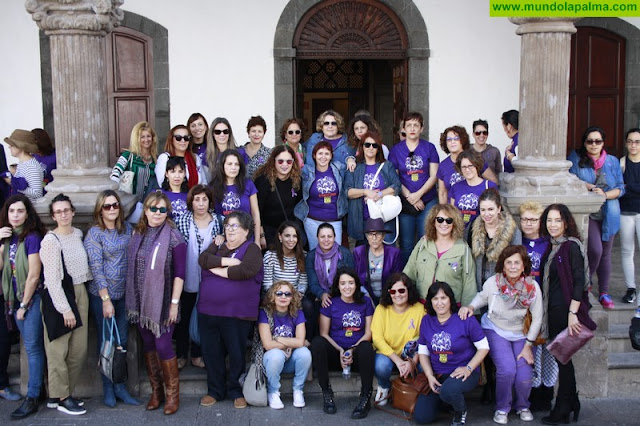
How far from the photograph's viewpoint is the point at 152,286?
6.80 meters

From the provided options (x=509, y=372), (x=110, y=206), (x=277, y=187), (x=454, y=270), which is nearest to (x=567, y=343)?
(x=509, y=372)

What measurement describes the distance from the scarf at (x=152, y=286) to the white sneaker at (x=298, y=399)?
1.13m

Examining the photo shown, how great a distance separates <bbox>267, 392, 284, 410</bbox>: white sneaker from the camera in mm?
6977

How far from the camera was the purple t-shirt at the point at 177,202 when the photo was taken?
23.9 feet

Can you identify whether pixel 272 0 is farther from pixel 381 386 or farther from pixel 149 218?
pixel 381 386

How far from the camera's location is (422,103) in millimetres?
10766

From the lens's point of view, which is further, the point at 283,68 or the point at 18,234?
the point at 283,68

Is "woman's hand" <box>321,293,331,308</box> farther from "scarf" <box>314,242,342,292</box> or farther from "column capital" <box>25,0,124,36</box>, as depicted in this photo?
"column capital" <box>25,0,124,36</box>

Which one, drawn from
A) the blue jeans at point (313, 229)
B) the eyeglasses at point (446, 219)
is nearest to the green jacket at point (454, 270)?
the eyeglasses at point (446, 219)

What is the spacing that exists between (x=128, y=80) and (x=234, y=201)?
12.3 ft

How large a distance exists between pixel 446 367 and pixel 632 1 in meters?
3.34

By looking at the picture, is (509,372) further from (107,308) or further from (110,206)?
(110,206)

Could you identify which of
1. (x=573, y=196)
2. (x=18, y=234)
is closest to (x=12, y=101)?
(x=18, y=234)

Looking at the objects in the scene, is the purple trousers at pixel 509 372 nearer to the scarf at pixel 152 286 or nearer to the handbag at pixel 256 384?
the handbag at pixel 256 384
